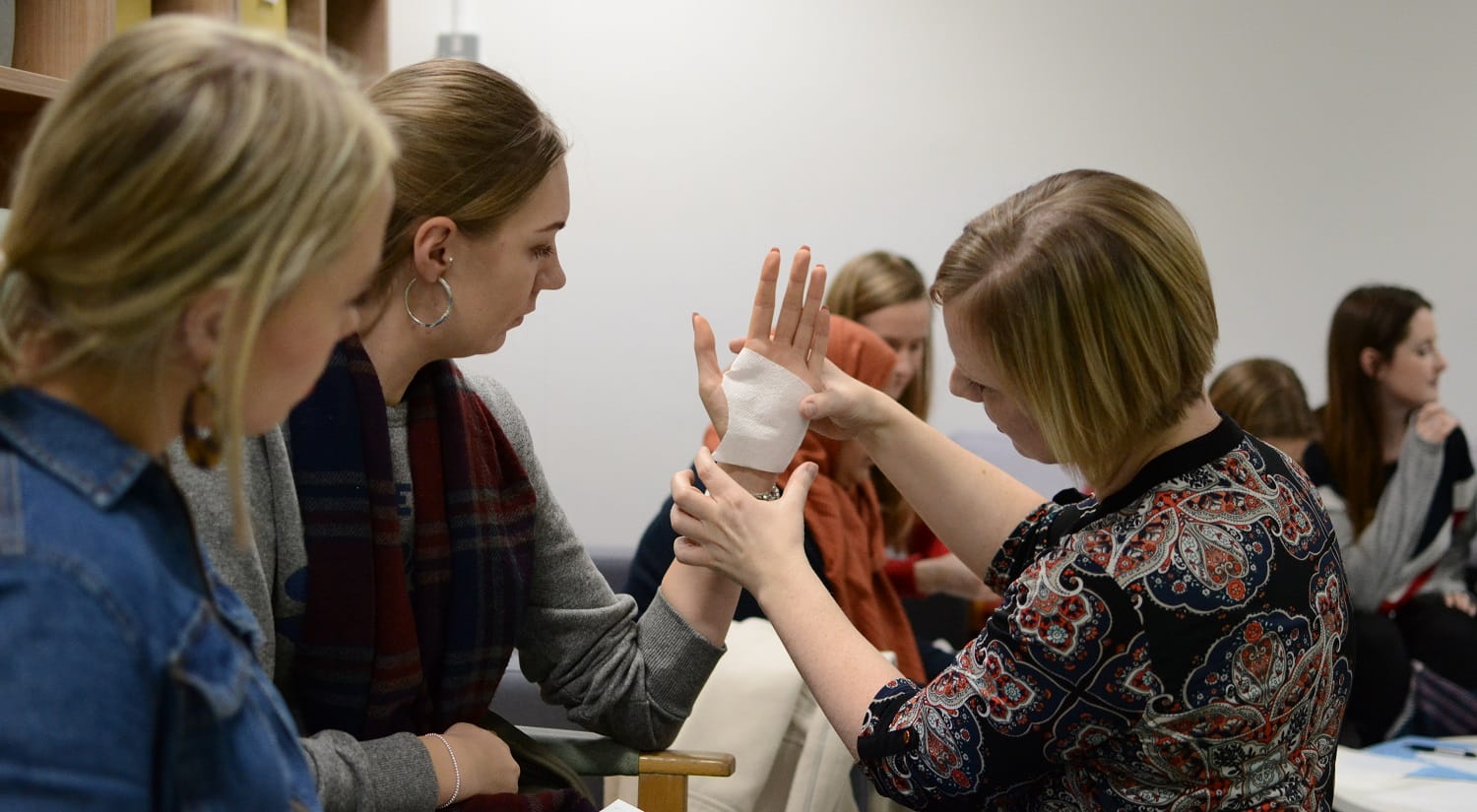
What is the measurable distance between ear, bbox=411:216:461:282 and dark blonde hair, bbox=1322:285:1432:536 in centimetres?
258

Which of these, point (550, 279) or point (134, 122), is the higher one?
point (134, 122)

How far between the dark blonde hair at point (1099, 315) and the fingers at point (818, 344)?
0.28 metres

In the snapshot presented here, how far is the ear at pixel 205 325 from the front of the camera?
0.64m

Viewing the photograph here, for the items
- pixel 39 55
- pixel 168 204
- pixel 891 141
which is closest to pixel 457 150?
pixel 168 204

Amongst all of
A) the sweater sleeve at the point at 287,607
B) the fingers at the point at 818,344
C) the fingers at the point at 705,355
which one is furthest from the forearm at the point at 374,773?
the fingers at the point at 818,344

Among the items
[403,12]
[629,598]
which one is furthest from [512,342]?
[629,598]

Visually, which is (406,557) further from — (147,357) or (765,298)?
(147,357)

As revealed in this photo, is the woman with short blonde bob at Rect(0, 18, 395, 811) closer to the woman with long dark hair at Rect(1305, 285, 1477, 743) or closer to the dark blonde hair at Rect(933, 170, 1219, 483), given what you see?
the dark blonde hair at Rect(933, 170, 1219, 483)

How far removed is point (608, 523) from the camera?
151 inches

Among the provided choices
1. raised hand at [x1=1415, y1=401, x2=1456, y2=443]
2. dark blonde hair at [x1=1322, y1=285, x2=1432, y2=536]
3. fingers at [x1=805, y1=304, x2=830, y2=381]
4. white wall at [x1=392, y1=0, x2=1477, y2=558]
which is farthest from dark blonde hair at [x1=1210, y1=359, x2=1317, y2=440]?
fingers at [x1=805, y1=304, x2=830, y2=381]

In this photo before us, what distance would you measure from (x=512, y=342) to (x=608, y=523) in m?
0.62

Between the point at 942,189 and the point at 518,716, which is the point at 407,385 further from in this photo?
the point at 942,189

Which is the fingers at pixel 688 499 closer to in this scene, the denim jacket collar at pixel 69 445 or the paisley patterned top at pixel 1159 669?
the paisley patterned top at pixel 1159 669

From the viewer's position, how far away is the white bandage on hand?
1438 mm
